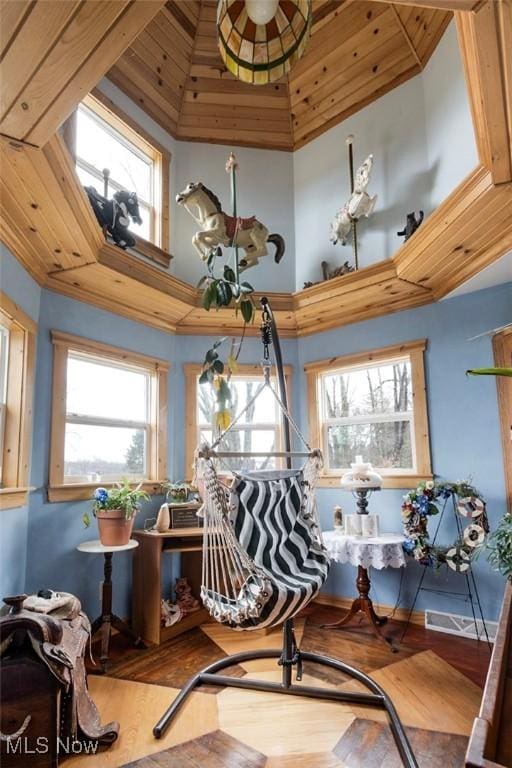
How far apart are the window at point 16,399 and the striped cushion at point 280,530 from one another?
1336mm

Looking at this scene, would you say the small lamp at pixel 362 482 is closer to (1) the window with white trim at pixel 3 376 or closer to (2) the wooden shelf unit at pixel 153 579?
(2) the wooden shelf unit at pixel 153 579

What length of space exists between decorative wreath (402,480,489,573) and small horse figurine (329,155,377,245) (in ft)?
7.07

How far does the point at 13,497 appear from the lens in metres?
2.56

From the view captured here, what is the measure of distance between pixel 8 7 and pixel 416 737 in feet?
10.4

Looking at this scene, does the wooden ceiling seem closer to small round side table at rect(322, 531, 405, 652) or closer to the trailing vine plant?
the trailing vine plant

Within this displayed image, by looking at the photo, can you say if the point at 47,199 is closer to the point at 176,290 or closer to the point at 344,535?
the point at 176,290

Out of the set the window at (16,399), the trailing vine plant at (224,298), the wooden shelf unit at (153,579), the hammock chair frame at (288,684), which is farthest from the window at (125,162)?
the wooden shelf unit at (153,579)

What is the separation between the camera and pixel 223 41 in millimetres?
1732

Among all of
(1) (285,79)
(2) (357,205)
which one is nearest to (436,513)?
(2) (357,205)

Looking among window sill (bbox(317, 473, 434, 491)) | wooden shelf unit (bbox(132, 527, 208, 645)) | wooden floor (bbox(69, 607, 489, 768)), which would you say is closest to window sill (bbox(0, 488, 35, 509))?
wooden shelf unit (bbox(132, 527, 208, 645))

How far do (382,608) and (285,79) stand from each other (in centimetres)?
476

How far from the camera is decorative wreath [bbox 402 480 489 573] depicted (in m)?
2.89

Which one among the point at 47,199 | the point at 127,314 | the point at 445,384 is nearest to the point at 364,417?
the point at 445,384

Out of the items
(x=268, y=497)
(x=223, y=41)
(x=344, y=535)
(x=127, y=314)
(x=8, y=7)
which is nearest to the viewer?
(x=8, y=7)
